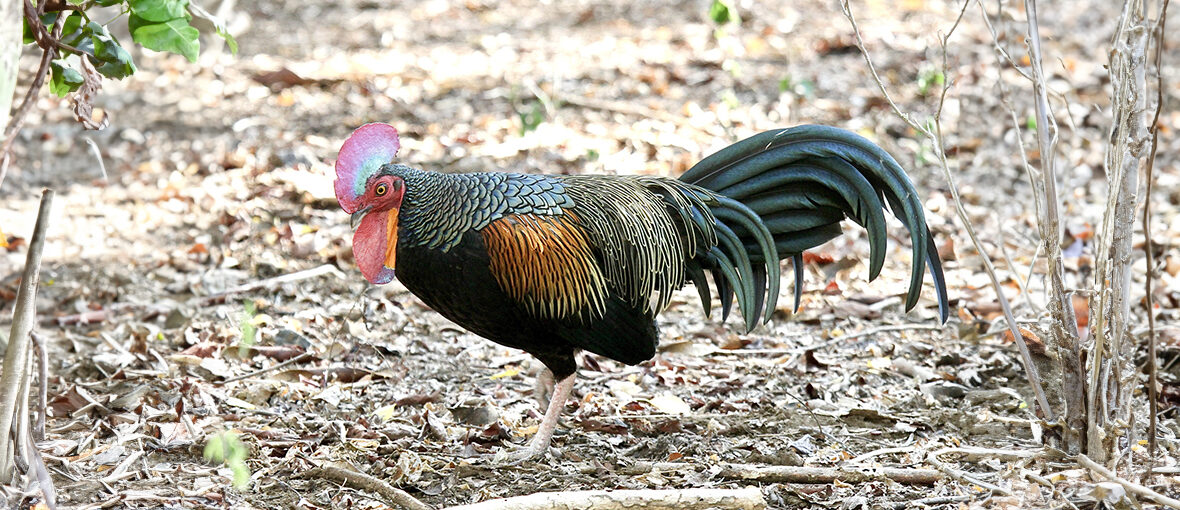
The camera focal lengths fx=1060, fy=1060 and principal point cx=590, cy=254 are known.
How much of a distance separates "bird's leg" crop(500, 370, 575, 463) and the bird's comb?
1073 millimetres

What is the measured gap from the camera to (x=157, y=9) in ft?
10.5

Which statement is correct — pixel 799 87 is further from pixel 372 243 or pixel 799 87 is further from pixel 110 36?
pixel 110 36

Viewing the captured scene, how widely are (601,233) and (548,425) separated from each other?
30.7 inches

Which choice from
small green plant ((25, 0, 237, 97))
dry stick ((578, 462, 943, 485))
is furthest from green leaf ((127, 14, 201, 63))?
dry stick ((578, 462, 943, 485))

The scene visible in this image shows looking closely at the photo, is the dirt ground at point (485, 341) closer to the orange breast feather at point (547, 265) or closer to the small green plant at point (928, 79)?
the small green plant at point (928, 79)

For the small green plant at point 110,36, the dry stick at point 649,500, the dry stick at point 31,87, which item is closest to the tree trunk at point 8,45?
the dry stick at point 31,87

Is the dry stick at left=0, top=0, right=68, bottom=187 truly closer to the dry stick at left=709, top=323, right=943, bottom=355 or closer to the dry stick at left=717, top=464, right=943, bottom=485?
the dry stick at left=717, top=464, right=943, bottom=485

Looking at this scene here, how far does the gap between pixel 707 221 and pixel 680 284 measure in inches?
11.6

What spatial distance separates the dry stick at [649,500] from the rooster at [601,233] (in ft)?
2.55

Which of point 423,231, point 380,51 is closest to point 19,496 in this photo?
point 423,231

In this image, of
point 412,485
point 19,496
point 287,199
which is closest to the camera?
point 19,496

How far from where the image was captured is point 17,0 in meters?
2.73

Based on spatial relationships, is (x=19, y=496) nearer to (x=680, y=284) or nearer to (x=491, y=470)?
(x=491, y=470)

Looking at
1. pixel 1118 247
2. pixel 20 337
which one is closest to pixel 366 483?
pixel 20 337
